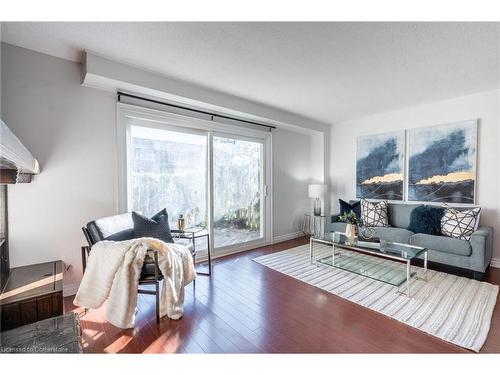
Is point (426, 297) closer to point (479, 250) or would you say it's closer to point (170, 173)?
point (479, 250)

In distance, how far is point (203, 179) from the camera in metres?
3.47

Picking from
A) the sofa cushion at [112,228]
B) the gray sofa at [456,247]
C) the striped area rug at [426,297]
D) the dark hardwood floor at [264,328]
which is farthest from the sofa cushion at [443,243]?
the sofa cushion at [112,228]

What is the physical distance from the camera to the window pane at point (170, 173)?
2895mm

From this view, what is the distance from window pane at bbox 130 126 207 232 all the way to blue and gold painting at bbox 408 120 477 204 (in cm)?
340

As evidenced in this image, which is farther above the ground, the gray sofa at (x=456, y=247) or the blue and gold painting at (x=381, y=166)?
the blue and gold painting at (x=381, y=166)

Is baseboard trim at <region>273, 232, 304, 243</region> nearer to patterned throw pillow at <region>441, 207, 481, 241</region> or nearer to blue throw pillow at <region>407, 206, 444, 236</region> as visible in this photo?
blue throw pillow at <region>407, 206, 444, 236</region>

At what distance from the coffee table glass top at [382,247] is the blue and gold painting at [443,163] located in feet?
4.36

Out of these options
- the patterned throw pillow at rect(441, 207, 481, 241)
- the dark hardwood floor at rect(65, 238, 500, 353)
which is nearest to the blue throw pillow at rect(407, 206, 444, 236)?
the patterned throw pillow at rect(441, 207, 481, 241)

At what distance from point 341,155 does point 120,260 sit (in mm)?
4314

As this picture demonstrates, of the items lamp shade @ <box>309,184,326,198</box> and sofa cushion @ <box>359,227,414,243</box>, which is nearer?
sofa cushion @ <box>359,227,414,243</box>

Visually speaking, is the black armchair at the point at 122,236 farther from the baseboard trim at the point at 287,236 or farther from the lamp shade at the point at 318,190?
the lamp shade at the point at 318,190

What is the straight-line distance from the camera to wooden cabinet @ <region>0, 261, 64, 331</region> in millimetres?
1494

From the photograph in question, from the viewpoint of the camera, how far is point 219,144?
11.9ft
